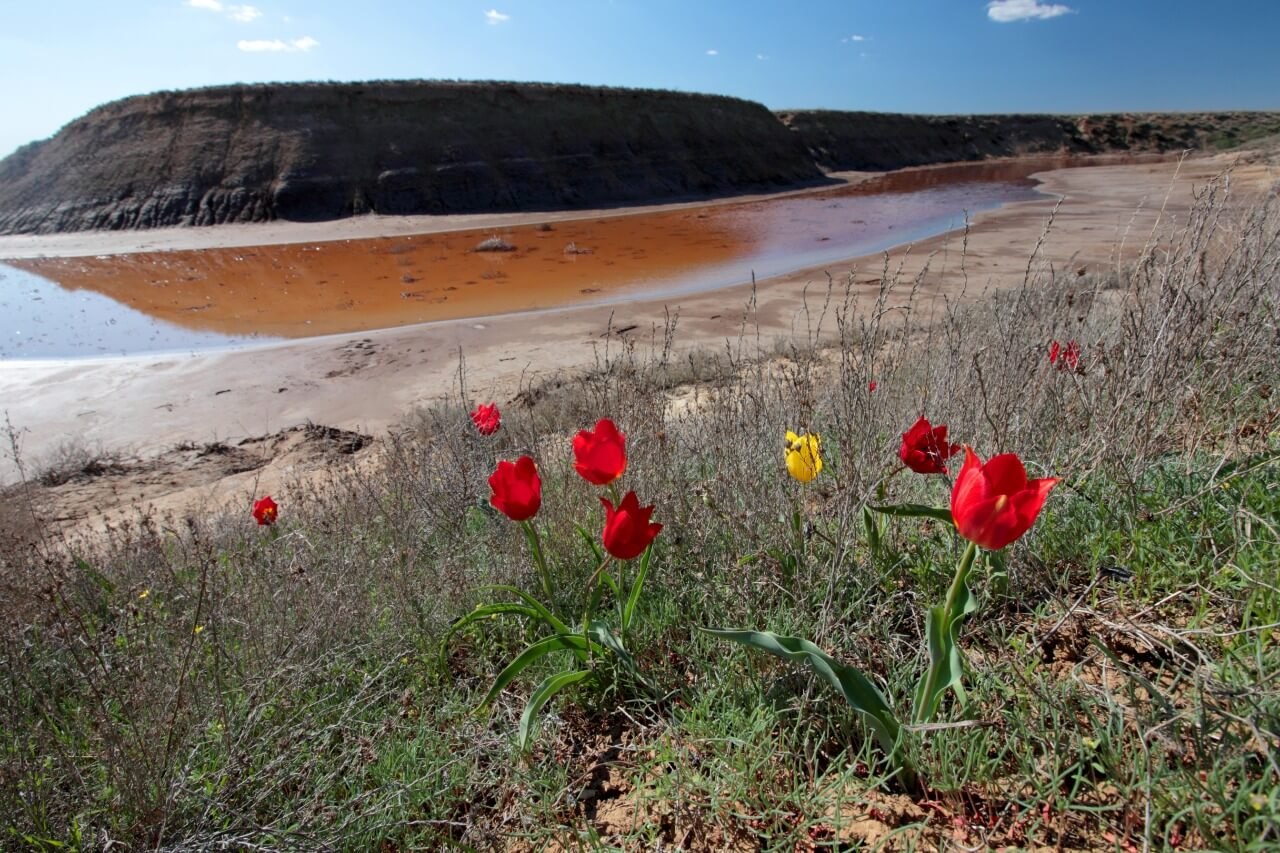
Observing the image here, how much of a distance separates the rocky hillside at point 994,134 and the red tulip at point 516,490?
155 ft

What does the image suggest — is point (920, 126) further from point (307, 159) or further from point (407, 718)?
point (407, 718)

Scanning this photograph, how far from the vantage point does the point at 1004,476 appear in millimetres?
1265

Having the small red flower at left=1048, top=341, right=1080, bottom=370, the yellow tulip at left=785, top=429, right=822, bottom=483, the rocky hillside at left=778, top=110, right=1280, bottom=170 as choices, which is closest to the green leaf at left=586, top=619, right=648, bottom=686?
the yellow tulip at left=785, top=429, right=822, bottom=483

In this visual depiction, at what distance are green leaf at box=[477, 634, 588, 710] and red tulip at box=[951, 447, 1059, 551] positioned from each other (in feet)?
3.29

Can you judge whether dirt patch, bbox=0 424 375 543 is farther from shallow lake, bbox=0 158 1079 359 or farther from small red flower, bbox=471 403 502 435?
shallow lake, bbox=0 158 1079 359

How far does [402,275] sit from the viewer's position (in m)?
16.5

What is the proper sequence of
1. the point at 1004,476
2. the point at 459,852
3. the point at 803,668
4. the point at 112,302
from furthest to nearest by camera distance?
the point at 112,302 → the point at 803,668 → the point at 459,852 → the point at 1004,476

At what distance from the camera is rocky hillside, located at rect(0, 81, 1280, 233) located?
26.4 metres

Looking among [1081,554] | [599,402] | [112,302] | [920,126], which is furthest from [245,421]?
[920,126]

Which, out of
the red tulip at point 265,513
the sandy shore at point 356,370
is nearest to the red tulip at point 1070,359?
the sandy shore at point 356,370

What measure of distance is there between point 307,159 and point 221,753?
31515 mm

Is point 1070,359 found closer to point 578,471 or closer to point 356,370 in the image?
point 578,471

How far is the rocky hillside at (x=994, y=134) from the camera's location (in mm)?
46844

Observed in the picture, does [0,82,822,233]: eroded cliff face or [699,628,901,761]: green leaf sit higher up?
[0,82,822,233]: eroded cliff face
